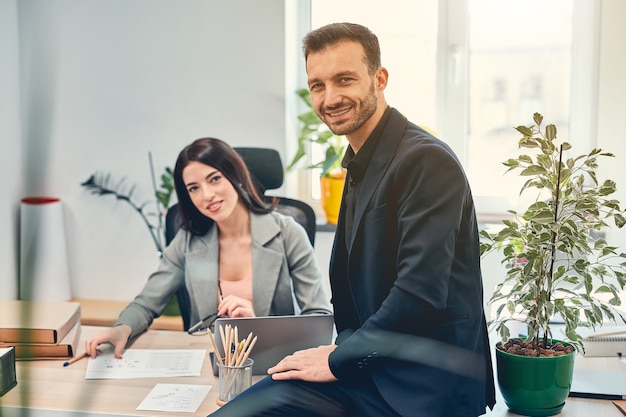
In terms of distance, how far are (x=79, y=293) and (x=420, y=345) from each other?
2.59 m

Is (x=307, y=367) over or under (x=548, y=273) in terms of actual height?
under

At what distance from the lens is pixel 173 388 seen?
1.47m

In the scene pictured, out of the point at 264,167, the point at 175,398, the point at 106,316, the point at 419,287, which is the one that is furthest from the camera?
the point at 106,316

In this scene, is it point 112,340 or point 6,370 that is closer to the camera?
point 6,370

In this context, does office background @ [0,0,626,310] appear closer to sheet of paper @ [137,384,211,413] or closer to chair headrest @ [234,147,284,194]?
chair headrest @ [234,147,284,194]

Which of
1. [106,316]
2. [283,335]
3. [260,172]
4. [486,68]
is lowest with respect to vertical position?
[106,316]

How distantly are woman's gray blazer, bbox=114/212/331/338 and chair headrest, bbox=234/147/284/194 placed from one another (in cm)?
12

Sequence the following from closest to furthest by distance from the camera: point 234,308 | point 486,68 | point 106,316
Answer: point 234,308
point 106,316
point 486,68

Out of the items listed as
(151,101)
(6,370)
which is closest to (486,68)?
(151,101)

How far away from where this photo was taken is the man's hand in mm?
1298

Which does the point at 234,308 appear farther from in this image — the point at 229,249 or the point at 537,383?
the point at 537,383

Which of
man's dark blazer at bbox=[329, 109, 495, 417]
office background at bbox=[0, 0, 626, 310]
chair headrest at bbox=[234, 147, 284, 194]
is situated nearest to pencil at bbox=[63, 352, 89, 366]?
man's dark blazer at bbox=[329, 109, 495, 417]

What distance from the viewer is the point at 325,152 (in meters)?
3.16

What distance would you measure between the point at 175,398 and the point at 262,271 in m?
0.73
